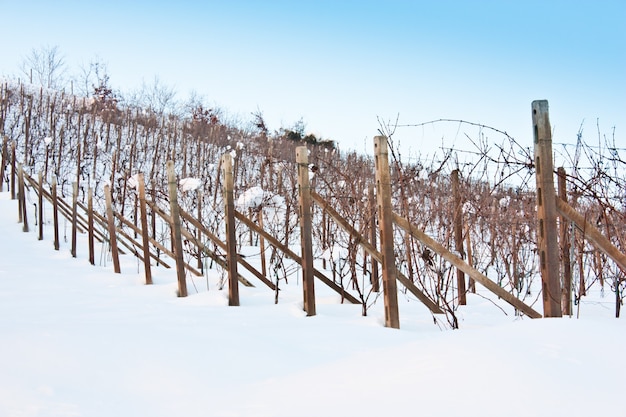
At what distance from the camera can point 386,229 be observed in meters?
3.37

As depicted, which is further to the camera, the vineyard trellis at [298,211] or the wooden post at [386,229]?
the vineyard trellis at [298,211]

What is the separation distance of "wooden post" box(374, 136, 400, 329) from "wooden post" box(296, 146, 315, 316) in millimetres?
664

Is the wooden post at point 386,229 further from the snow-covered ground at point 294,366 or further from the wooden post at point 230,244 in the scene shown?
the wooden post at point 230,244

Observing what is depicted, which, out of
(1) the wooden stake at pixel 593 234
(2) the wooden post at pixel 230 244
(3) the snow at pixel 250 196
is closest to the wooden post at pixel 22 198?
(3) the snow at pixel 250 196

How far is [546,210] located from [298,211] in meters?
2.92

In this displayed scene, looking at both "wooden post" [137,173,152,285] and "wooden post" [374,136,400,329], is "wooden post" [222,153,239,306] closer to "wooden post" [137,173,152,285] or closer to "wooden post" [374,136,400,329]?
"wooden post" [137,173,152,285]

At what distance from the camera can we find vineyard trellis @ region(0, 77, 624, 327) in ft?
12.8

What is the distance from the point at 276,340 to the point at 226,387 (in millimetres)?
734

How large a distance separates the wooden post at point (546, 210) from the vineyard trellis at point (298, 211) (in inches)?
1.2

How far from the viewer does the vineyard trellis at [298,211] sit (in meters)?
3.91

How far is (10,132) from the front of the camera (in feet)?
50.1

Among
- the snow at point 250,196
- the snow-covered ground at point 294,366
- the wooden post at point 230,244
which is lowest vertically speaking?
the snow-covered ground at point 294,366

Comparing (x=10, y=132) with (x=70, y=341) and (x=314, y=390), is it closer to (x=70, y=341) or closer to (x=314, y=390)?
(x=70, y=341)

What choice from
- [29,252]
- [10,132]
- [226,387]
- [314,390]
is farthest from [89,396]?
[10,132]
